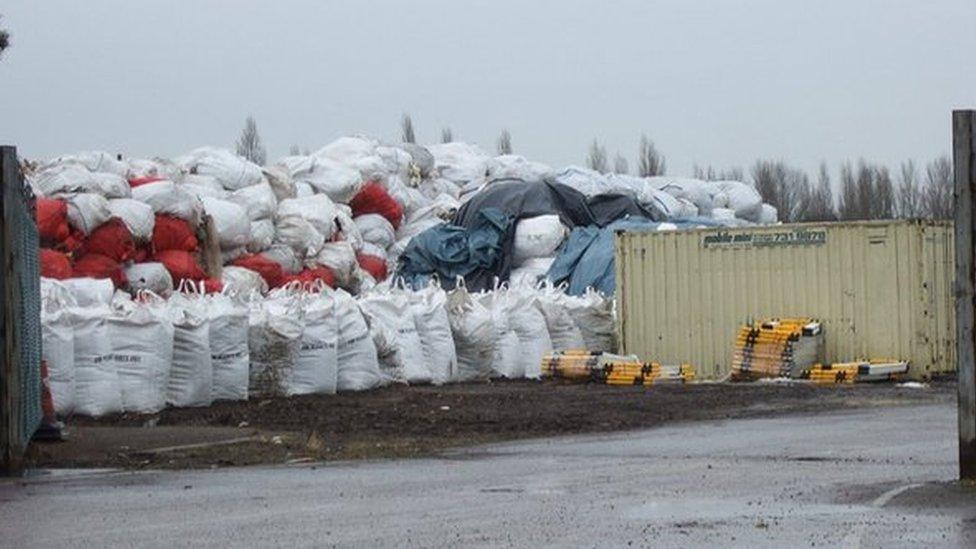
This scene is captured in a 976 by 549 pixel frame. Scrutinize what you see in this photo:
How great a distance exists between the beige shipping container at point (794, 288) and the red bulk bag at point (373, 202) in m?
5.20

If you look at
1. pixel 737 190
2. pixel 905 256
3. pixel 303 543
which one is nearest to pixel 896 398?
pixel 905 256

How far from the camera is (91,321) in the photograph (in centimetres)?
1955

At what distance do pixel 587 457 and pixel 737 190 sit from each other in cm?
2841

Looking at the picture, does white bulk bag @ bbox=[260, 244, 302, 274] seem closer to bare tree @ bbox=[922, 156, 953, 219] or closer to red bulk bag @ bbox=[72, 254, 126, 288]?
red bulk bag @ bbox=[72, 254, 126, 288]

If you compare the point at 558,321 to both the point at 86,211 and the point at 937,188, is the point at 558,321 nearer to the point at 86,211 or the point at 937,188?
the point at 86,211

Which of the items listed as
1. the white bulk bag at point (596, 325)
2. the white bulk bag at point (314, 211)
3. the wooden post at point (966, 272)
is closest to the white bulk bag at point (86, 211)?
the white bulk bag at point (314, 211)

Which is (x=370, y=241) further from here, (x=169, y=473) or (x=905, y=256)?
(x=169, y=473)

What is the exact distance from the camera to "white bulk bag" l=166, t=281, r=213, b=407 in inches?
803

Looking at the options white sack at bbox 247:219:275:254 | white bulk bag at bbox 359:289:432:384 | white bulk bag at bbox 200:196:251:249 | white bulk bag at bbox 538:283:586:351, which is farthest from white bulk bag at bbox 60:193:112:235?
white bulk bag at bbox 538:283:586:351

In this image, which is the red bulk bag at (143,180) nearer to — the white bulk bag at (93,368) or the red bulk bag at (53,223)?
the red bulk bag at (53,223)

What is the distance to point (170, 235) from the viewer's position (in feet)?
81.4

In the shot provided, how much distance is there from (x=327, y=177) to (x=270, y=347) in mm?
10344

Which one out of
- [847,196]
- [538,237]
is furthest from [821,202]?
[538,237]

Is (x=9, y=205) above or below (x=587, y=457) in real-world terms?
above
